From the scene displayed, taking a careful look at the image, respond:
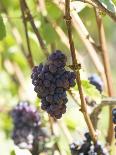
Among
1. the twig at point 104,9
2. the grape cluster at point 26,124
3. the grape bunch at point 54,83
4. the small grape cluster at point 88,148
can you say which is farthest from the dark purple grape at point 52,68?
the grape cluster at point 26,124

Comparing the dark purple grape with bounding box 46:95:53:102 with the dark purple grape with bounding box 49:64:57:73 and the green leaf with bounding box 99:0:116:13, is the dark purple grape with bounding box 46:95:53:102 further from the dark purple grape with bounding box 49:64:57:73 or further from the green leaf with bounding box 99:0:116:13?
the green leaf with bounding box 99:0:116:13

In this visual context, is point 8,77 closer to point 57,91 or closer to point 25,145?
point 25,145

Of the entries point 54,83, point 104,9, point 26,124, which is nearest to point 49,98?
point 54,83

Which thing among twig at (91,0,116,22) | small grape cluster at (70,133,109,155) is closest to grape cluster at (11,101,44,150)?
small grape cluster at (70,133,109,155)

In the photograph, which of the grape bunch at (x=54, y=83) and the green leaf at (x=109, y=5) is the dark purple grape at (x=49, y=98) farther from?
the green leaf at (x=109, y=5)

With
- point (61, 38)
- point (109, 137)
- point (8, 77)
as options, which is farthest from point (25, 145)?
point (8, 77)
